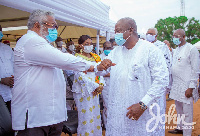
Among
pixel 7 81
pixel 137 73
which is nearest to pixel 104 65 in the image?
pixel 137 73

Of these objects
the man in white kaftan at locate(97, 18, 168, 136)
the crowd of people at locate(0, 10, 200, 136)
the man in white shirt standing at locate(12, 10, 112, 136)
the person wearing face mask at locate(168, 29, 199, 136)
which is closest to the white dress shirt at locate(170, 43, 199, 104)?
the person wearing face mask at locate(168, 29, 199, 136)

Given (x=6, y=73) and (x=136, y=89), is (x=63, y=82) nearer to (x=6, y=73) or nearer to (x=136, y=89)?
(x=136, y=89)

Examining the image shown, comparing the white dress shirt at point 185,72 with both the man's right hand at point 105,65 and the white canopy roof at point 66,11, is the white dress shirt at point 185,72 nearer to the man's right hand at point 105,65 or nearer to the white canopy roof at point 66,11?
the white canopy roof at point 66,11

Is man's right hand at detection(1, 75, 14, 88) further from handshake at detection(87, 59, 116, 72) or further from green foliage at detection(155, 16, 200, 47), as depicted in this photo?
green foliage at detection(155, 16, 200, 47)

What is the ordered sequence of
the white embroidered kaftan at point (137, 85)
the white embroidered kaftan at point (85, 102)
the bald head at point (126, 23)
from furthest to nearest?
1. the white embroidered kaftan at point (85, 102)
2. the bald head at point (126, 23)
3. the white embroidered kaftan at point (137, 85)

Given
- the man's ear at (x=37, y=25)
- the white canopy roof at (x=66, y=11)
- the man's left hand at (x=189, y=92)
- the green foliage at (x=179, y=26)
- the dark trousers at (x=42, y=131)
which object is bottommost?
the dark trousers at (x=42, y=131)

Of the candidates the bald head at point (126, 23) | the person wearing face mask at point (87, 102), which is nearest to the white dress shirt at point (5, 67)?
the person wearing face mask at point (87, 102)

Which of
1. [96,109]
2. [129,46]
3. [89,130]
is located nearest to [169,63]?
[96,109]

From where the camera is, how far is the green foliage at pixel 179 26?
43.2 metres

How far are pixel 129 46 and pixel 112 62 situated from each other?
0.30m

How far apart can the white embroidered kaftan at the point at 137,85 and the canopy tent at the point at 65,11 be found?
4.74ft

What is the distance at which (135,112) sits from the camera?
2279 mm

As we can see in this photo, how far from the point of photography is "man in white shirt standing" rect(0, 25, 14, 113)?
10.2ft

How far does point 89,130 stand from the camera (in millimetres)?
3975
